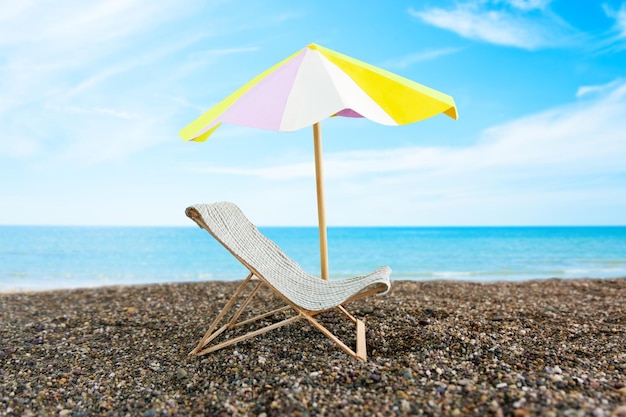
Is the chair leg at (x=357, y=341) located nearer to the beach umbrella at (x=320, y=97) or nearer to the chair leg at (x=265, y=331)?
the chair leg at (x=265, y=331)

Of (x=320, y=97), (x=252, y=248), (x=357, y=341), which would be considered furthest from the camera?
(x=252, y=248)

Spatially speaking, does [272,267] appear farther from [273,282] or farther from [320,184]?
[320,184]

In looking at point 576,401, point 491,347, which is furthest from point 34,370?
point 576,401

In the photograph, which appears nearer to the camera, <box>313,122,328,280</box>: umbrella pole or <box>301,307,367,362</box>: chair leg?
<box>301,307,367,362</box>: chair leg

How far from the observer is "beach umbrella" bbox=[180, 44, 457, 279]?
275 centimetres

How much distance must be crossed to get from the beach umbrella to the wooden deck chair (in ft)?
2.03

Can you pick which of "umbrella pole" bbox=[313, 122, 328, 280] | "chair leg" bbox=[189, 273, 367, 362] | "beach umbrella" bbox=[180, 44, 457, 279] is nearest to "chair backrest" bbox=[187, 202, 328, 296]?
"chair leg" bbox=[189, 273, 367, 362]

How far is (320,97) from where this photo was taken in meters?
2.80

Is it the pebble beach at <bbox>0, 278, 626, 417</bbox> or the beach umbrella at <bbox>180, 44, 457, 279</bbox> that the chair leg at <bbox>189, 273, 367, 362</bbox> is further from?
the beach umbrella at <bbox>180, 44, 457, 279</bbox>

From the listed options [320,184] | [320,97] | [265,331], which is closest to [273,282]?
[265,331]

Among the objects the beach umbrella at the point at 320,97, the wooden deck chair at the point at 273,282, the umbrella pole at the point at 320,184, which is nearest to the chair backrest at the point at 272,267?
the wooden deck chair at the point at 273,282

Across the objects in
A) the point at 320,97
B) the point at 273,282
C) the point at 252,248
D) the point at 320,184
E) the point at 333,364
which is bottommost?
the point at 333,364

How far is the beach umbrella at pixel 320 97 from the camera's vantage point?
2746 mm

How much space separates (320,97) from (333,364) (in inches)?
59.2
